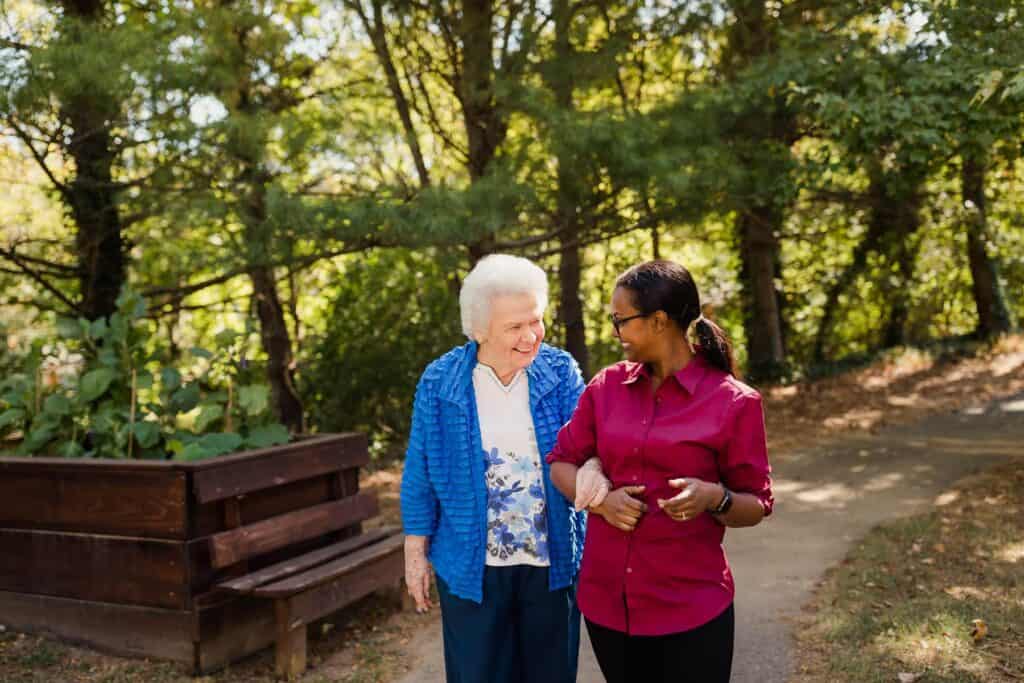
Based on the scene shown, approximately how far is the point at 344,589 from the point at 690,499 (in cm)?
266

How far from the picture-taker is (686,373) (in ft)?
7.11

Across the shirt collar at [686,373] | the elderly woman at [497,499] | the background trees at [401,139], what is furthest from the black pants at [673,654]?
the background trees at [401,139]

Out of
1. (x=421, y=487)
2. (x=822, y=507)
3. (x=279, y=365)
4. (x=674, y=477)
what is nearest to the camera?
(x=674, y=477)

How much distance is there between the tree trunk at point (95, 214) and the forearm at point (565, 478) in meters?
4.58

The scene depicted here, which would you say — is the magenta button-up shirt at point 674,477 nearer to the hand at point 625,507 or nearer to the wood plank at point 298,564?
the hand at point 625,507

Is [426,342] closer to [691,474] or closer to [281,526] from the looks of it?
[281,526]

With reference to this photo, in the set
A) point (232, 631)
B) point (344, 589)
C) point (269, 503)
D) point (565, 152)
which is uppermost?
point (565, 152)

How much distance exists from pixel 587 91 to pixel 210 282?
3.35 meters

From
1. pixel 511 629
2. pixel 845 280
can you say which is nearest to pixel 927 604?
pixel 511 629

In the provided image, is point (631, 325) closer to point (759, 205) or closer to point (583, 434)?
point (583, 434)

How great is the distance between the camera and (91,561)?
415cm

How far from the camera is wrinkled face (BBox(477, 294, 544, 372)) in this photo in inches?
103

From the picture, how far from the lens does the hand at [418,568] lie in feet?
8.74

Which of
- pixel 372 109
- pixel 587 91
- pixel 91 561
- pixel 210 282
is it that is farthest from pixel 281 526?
pixel 372 109
